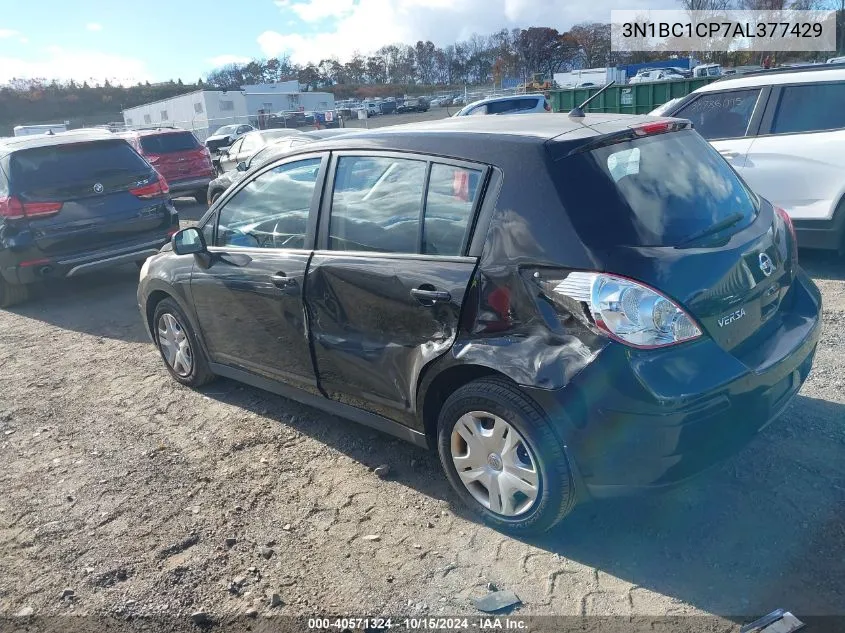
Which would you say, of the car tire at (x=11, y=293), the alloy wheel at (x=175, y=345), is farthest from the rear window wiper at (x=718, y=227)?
the car tire at (x=11, y=293)

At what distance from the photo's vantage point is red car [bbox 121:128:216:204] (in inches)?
584

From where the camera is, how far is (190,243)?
4422 millimetres

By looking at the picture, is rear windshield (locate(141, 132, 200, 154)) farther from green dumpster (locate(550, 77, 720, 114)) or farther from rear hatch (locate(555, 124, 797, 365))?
rear hatch (locate(555, 124, 797, 365))

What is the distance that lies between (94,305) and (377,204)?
18.4 ft

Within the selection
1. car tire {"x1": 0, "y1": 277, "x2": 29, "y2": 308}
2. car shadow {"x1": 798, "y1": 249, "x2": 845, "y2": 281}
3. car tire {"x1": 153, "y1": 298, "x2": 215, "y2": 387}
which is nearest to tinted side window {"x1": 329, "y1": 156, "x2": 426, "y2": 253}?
car tire {"x1": 153, "y1": 298, "x2": 215, "y2": 387}

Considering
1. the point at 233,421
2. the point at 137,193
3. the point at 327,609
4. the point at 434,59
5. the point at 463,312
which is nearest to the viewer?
the point at 327,609

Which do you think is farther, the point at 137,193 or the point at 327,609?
the point at 137,193

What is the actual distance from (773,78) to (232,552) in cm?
638

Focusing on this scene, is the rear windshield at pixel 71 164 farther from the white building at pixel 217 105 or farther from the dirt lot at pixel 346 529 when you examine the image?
the white building at pixel 217 105

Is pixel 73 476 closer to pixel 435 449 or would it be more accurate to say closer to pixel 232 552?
pixel 232 552

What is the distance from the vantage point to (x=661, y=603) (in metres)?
2.70

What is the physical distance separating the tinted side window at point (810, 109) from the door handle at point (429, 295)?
503cm

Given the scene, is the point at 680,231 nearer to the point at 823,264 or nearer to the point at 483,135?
the point at 483,135

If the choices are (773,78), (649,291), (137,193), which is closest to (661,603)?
(649,291)
